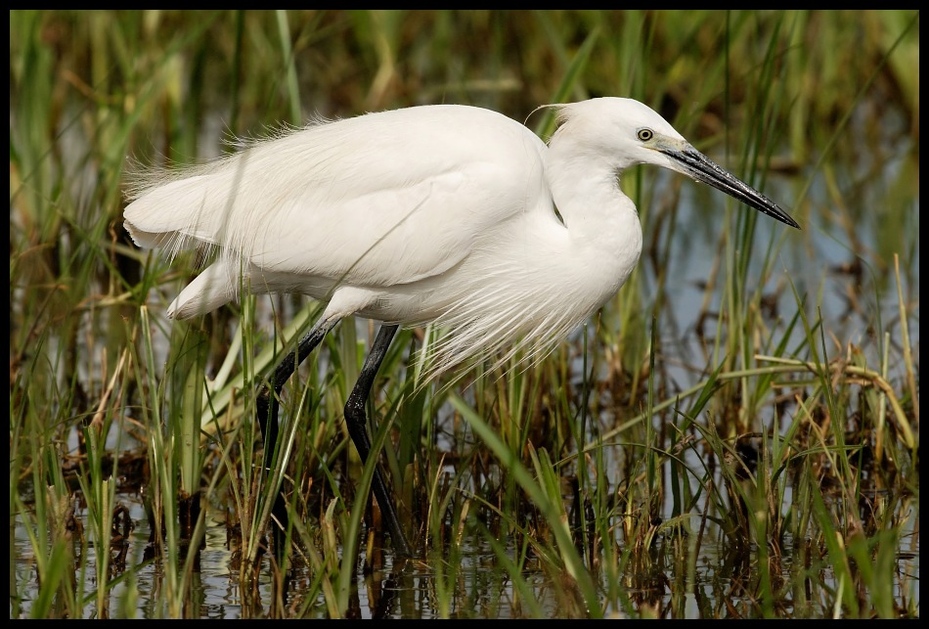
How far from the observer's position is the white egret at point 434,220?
321 centimetres

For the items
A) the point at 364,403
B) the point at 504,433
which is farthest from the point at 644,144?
the point at 364,403

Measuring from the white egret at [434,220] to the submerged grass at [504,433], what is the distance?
0.15 metres

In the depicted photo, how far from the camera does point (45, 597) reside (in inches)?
88.0

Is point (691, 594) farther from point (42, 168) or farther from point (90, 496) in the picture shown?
point (42, 168)

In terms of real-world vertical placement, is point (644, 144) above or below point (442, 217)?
above

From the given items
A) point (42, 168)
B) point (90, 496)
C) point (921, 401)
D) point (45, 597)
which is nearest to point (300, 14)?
point (42, 168)

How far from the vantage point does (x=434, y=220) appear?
3.24m

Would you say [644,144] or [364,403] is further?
[364,403]

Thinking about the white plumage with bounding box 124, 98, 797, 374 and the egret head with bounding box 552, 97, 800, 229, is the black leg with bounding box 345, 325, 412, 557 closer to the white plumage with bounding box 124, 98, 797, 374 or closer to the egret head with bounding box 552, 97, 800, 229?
the white plumage with bounding box 124, 98, 797, 374

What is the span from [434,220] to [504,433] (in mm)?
683

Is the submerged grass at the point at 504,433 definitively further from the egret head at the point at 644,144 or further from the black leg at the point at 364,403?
the egret head at the point at 644,144

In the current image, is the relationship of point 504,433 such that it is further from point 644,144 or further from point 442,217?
point 644,144

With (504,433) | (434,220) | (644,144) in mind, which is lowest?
(504,433)
